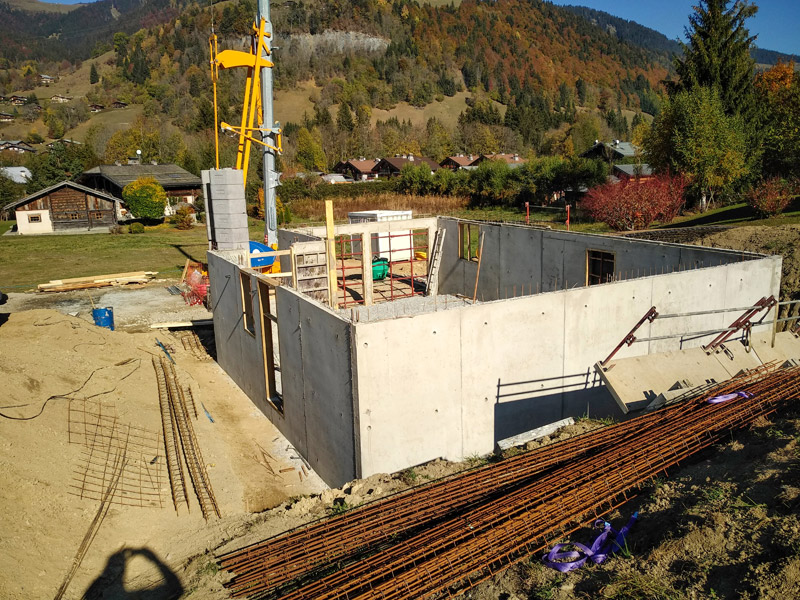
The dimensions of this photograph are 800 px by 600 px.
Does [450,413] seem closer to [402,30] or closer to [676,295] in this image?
[676,295]

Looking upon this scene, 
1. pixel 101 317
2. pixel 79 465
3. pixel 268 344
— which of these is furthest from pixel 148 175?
pixel 79 465

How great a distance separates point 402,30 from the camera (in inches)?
7180

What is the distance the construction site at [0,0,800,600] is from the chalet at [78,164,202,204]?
125 ft

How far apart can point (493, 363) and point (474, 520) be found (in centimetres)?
372

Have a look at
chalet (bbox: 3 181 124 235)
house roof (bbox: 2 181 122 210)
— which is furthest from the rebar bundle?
chalet (bbox: 3 181 124 235)

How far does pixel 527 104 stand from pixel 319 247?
131m

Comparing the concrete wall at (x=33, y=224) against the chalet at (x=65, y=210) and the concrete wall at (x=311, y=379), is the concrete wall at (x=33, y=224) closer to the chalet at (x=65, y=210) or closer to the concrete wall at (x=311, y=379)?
the chalet at (x=65, y=210)

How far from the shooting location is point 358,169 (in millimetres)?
86500

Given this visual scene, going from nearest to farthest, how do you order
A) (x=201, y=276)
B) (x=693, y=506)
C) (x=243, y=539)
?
(x=693, y=506)
(x=243, y=539)
(x=201, y=276)

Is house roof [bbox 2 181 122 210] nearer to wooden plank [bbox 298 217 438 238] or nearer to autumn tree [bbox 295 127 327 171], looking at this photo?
wooden plank [bbox 298 217 438 238]

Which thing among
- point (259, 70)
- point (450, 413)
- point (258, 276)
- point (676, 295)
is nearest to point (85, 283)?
point (259, 70)

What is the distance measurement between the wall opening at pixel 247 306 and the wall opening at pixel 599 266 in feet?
29.7

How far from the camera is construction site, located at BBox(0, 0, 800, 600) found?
5465 mm

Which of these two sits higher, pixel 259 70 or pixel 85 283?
pixel 259 70
